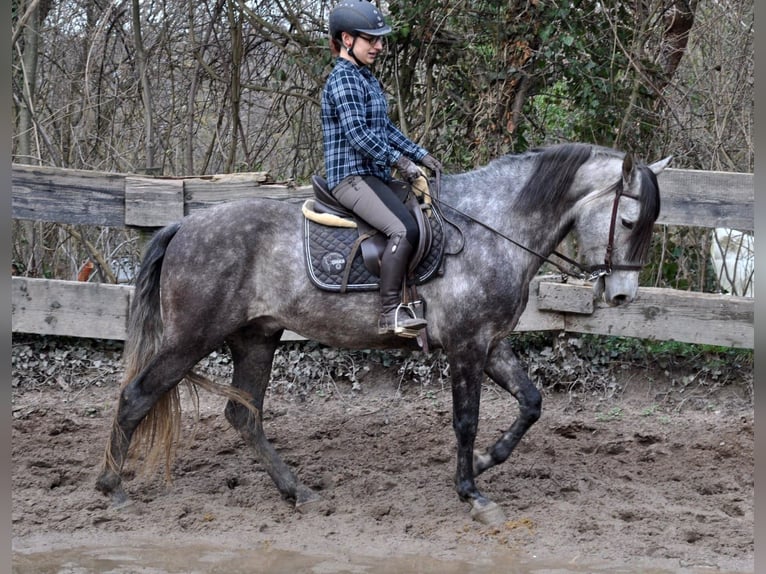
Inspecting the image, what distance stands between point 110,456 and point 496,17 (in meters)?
4.99

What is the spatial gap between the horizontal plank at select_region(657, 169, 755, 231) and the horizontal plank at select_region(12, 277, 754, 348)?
649mm

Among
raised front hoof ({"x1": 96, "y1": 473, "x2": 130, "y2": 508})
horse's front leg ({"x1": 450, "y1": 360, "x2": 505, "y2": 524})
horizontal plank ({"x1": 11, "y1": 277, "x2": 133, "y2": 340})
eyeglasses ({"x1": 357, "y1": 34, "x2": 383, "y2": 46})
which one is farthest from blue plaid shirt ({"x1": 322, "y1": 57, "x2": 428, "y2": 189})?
horizontal plank ({"x1": 11, "y1": 277, "x2": 133, "y2": 340})

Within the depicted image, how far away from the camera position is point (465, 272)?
5215 mm

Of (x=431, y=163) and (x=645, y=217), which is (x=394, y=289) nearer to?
(x=431, y=163)

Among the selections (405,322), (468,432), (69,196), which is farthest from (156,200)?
(468,432)

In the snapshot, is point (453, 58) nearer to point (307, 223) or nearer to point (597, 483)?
point (307, 223)

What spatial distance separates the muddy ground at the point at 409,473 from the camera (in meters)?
4.91

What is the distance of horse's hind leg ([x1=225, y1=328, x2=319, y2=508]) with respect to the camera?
5551 millimetres

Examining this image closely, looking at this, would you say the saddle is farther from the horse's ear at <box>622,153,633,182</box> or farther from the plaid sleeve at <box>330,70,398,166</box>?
the horse's ear at <box>622,153,633,182</box>

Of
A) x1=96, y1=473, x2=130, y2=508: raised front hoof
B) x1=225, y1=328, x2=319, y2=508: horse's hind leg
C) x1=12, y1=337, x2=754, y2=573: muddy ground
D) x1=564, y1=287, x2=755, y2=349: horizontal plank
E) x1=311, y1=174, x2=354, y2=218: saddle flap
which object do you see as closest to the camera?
x1=12, y1=337, x2=754, y2=573: muddy ground

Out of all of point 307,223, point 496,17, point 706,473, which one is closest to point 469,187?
point 307,223

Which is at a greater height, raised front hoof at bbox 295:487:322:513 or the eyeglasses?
the eyeglasses

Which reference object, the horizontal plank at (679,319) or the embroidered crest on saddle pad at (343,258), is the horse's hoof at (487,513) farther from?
the horizontal plank at (679,319)

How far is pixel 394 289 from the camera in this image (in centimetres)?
509
